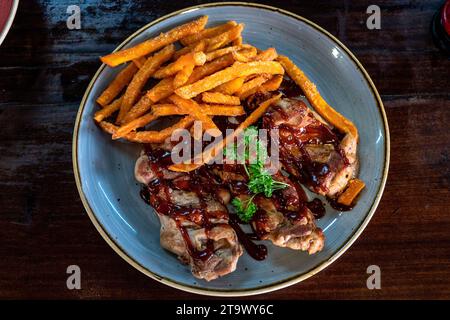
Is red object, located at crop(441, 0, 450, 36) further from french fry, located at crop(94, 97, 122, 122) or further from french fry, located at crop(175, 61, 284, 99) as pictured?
french fry, located at crop(94, 97, 122, 122)

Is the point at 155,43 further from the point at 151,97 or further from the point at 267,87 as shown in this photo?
the point at 267,87

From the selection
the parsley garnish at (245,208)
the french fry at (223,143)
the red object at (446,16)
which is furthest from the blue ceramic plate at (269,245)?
the red object at (446,16)

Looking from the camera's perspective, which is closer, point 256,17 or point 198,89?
point 198,89

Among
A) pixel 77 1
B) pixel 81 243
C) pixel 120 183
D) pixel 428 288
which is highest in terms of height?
pixel 77 1

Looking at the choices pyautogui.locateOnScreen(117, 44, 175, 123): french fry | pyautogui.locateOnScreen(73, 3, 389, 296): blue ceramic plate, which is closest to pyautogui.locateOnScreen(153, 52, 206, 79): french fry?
pyautogui.locateOnScreen(117, 44, 175, 123): french fry

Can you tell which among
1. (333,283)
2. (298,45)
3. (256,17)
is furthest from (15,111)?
(333,283)

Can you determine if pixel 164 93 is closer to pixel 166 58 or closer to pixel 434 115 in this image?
pixel 166 58
